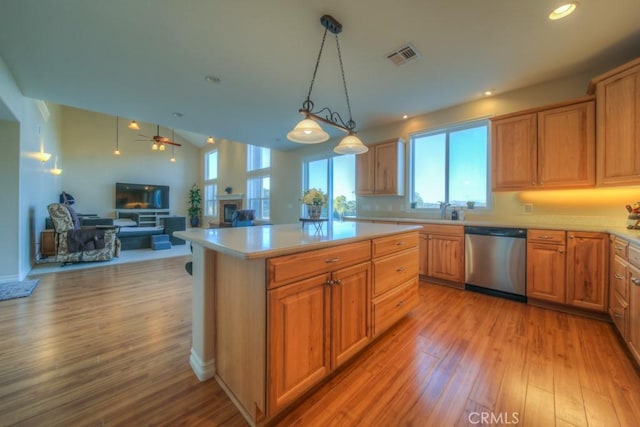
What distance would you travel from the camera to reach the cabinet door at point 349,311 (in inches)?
59.7

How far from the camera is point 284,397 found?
125 cm

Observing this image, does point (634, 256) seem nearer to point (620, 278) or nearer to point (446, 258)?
point (620, 278)

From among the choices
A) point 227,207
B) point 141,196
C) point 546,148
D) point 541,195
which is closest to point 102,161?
point 141,196

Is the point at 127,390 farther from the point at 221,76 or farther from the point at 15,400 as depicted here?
the point at 221,76

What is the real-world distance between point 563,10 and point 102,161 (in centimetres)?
1150

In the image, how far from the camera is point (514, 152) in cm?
301

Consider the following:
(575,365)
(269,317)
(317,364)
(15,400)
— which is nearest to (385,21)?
(269,317)

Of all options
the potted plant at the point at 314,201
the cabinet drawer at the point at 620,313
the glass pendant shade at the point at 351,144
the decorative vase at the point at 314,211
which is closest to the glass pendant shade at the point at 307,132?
the glass pendant shade at the point at 351,144

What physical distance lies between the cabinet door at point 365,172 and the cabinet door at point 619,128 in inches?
108

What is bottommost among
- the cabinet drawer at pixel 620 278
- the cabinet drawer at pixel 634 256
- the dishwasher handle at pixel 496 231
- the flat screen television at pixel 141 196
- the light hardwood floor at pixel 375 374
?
the light hardwood floor at pixel 375 374

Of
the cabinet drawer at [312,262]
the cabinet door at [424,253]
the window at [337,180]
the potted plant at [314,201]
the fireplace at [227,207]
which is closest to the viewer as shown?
the cabinet drawer at [312,262]

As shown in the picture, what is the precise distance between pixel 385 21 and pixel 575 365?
3.02 m

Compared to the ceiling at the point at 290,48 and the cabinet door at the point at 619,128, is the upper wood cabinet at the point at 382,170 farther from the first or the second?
the cabinet door at the point at 619,128

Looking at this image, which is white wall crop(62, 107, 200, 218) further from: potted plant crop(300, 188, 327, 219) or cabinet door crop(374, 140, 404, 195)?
potted plant crop(300, 188, 327, 219)
